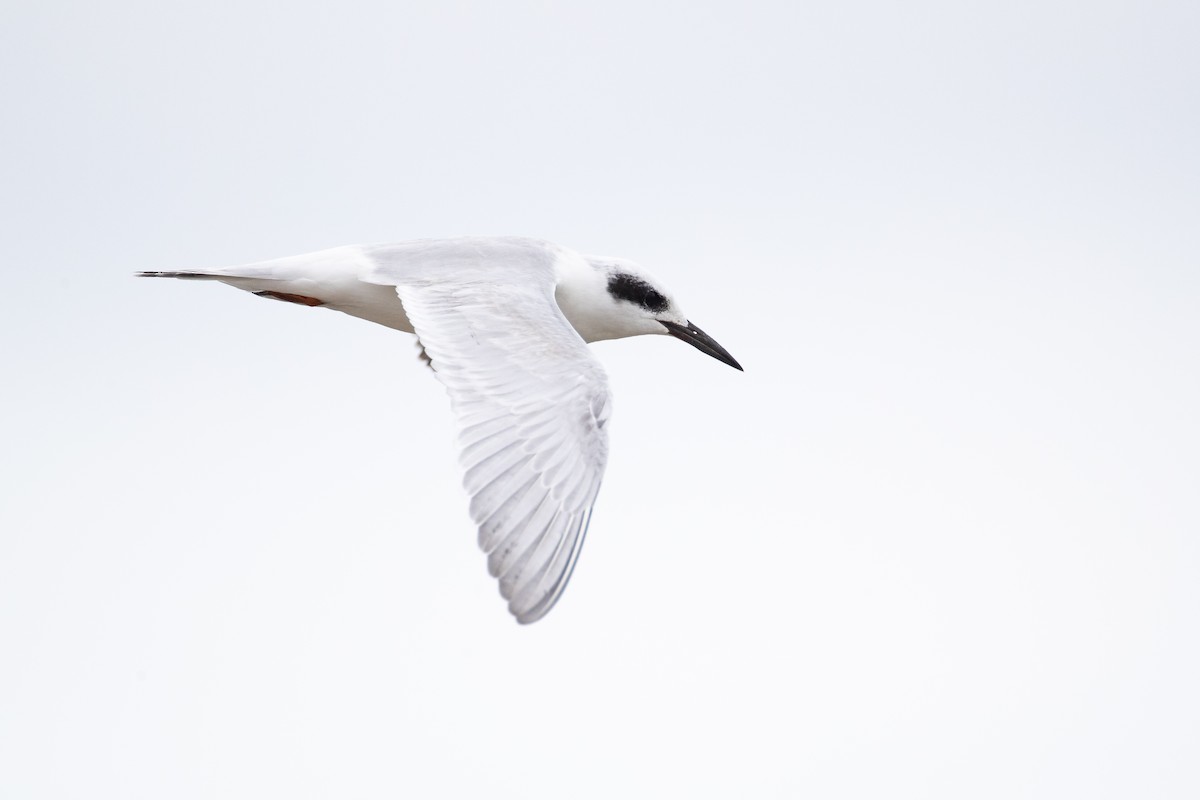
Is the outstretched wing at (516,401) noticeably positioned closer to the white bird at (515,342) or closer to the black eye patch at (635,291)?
the white bird at (515,342)

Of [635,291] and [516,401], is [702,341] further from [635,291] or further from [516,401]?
[516,401]

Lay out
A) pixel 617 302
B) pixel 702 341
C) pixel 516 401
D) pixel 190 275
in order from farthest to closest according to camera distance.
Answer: pixel 702 341 → pixel 617 302 → pixel 190 275 → pixel 516 401

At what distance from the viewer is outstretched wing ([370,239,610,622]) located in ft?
22.3

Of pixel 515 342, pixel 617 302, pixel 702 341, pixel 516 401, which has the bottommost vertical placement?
pixel 702 341

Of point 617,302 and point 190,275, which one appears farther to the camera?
point 617,302

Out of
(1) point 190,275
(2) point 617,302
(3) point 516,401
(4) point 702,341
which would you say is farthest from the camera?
(4) point 702,341

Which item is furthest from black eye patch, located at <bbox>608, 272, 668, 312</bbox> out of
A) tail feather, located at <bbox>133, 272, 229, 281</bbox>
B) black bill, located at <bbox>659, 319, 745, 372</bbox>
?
tail feather, located at <bbox>133, 272, 229, 281</bbox>

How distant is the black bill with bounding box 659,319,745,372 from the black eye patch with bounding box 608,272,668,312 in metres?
0.31

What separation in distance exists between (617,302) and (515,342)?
198 centimetres

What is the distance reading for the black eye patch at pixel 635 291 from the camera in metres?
9.96

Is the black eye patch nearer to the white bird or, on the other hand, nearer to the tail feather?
the white bird

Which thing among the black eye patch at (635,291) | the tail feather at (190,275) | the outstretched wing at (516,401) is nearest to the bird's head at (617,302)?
the black eye patch at (635,291)

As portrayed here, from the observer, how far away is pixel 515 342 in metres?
8.10

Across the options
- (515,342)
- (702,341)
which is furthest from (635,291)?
(515,342)
